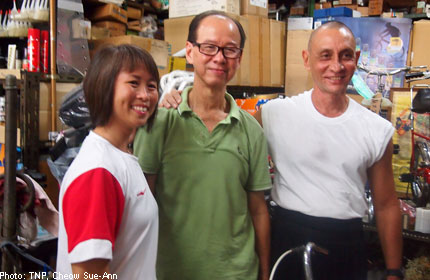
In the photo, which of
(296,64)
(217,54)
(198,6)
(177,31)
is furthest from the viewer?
(296,64)

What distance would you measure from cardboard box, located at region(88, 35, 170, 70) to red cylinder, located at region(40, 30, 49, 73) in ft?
1.29

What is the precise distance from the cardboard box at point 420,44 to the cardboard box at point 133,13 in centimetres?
290

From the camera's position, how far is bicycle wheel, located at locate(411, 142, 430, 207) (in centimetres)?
194

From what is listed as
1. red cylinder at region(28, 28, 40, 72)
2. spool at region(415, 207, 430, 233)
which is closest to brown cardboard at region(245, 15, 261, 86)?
red cylinder at region(28, 28, 40, 72)

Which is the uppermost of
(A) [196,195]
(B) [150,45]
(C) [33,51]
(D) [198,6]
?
(D) [198,6]

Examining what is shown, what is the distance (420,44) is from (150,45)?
2.93 metres

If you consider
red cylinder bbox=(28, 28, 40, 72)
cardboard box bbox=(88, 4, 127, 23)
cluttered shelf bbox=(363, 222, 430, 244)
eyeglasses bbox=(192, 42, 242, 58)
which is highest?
cardboard box bbox=(88, 4, 127, 23)

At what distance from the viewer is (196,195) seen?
1.15 m

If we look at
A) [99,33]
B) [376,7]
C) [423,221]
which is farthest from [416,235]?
[376,7]

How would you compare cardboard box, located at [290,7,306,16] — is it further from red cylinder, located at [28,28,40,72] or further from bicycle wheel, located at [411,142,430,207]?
red cylinder, located at [28,28,40,72]

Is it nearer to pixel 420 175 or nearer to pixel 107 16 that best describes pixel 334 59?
pixel 420 175

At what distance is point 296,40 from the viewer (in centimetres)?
420

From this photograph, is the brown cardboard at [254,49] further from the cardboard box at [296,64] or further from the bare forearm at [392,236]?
the bare forearm at [392,236]

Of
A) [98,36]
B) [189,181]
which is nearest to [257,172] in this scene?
[189,181]
